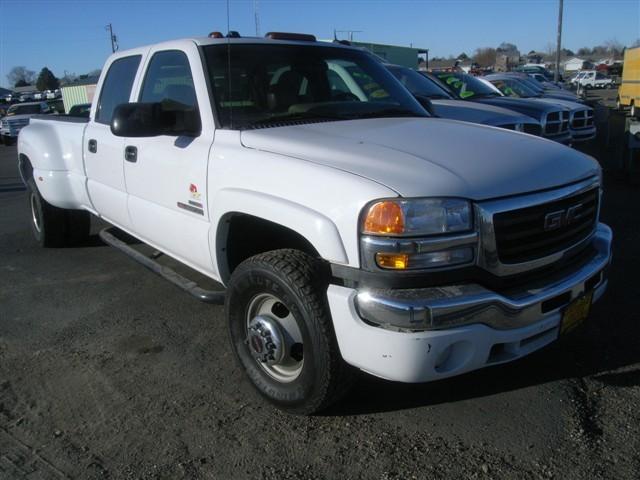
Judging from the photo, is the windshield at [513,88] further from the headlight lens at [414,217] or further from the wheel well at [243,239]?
the headlight lens at [414,217]

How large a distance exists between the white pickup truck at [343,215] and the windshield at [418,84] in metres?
4.95

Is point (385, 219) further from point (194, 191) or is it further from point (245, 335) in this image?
point (194, 191)

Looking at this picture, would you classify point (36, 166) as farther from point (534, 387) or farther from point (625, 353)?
point (625, 353)

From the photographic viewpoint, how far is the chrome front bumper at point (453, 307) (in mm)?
2348

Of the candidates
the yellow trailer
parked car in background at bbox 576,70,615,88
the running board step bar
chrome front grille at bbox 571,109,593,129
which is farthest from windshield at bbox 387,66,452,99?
parked car in background at bbox 576,70,615,88

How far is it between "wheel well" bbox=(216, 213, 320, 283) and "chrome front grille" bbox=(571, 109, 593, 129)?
9.03m

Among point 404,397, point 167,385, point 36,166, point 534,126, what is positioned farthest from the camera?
point 534,126

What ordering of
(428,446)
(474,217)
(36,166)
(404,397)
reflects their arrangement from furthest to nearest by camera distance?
(36,166), (404,397), (428,446), (474,217)

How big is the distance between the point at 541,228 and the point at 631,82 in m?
15.1

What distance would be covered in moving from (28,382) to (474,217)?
2782 millimetres

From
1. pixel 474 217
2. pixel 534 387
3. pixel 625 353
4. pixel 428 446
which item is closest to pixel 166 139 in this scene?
pixel 474 217

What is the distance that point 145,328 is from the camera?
165 inches

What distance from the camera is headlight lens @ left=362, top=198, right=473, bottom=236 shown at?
7.81 ft

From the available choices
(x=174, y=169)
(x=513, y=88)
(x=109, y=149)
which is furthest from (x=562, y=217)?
(x=513, y=88)
